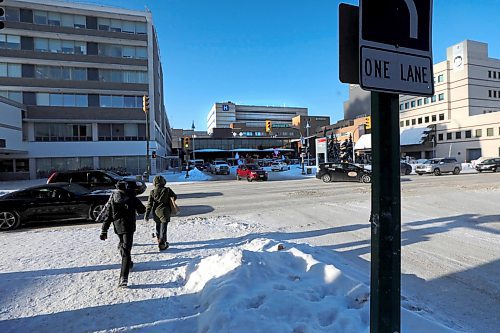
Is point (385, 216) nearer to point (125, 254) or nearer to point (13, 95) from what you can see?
point (125, 254)

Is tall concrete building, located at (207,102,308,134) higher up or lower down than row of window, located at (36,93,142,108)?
higher up

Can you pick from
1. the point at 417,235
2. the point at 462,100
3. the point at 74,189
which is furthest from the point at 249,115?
the point at 417,235

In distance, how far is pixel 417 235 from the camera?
7.66 meters

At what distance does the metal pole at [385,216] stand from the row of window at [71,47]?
46.8 meters

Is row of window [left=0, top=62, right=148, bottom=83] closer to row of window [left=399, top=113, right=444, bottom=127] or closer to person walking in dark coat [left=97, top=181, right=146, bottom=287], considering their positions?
person walking in dark coat [left=97, top=181, right=146, bottom=287]

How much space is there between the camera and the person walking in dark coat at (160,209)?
6.71 m

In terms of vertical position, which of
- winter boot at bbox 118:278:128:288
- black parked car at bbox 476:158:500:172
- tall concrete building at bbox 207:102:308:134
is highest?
tall concrete building at bbox 207:102:308:134

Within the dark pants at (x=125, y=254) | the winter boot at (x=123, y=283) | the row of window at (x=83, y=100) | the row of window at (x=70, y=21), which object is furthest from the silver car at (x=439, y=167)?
the row of window at (x=70, y=21)

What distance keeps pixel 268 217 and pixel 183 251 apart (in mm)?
4279

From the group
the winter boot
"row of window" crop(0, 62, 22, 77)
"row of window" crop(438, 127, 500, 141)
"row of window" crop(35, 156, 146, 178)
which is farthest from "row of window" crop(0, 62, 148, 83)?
"row of window" crop(438, 127, 500, 141)

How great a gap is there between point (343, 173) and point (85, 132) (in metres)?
33.4

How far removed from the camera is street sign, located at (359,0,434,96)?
1.76 meters

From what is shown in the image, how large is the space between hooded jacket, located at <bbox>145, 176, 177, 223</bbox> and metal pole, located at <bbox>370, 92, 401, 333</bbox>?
549 centimetres

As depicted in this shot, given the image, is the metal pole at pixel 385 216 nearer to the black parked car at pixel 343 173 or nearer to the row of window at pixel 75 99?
the black parked car at pixel 343 173
